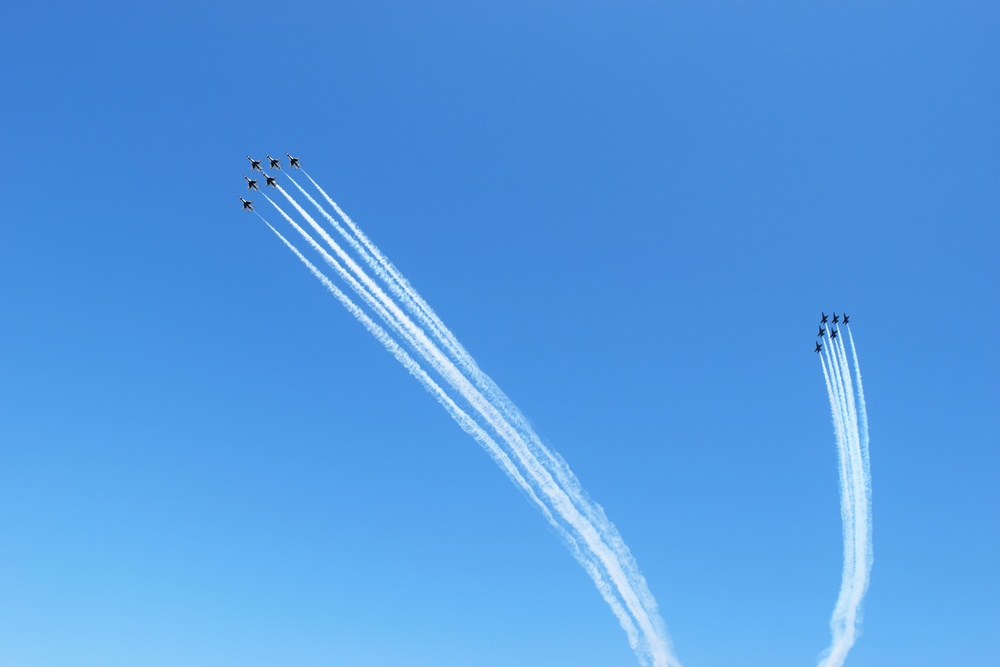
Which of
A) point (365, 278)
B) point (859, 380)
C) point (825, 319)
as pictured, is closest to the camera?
point (365, 278)

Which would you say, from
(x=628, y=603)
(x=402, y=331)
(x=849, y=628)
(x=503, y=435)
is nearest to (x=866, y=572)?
(x=849, y=628)

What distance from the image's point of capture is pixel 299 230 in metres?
66.4

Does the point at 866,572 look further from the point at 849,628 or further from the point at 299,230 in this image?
the point at 299,230

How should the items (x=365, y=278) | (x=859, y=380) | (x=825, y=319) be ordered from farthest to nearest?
1. (x=825, y=319)
2. (x=859, y=380)
3. (x=365, y=278)

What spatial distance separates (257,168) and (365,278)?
73.7ft

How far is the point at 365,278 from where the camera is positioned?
6378 cm

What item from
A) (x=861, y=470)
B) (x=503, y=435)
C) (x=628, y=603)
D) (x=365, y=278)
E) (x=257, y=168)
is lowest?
(x=628, y=603)

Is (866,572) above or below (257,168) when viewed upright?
below

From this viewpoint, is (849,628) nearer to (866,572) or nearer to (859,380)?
(866,572)

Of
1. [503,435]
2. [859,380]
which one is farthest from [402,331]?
[859,380]

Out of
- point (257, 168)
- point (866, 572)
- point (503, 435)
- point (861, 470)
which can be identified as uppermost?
→ point (257, 168)

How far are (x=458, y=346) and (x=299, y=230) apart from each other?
20627mm

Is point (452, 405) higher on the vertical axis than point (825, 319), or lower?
lower

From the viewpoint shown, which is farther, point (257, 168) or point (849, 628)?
point (257, 168)
